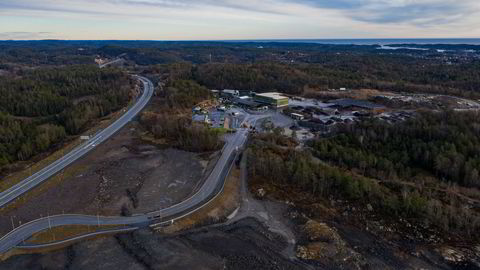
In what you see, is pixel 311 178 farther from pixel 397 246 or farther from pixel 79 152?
pixel 79 152

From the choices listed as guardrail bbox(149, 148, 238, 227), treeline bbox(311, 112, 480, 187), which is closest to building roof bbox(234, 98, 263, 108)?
treeline bbox(311, 112, 480, 187)

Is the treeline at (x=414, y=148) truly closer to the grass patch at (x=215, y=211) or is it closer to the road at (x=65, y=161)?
the grass patch at (x=215, y=211)

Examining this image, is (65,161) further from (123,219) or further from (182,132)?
(123,219)

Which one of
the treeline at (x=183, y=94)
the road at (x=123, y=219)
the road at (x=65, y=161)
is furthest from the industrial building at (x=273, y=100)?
the road at (x=123, y=219)

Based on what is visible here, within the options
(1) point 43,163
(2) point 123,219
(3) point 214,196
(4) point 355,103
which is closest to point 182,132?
(1) point 43,163

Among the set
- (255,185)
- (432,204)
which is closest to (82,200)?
(255,185)

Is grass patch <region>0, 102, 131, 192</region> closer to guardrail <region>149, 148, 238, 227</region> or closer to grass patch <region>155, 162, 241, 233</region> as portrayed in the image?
guardrail <region>149, 148, 238, 227</region>
